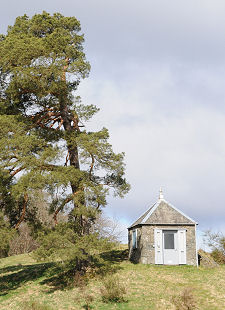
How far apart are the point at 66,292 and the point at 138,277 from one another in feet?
13.8

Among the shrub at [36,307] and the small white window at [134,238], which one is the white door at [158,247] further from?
the shrub at [36,307]

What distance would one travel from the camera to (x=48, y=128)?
21.7m

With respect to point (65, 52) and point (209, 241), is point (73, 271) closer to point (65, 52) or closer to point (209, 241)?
point (209, 241)

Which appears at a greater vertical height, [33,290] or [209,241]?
[209,241]

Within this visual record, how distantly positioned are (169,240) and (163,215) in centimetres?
182

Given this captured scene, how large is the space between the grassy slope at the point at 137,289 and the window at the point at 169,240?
60.8 inches

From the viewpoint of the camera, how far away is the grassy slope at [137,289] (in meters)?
16.6

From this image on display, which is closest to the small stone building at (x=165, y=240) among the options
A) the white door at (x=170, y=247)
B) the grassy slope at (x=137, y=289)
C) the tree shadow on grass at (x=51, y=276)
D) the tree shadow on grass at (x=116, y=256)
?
the white door at (x=170, y=247)

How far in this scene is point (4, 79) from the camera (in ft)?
69.0

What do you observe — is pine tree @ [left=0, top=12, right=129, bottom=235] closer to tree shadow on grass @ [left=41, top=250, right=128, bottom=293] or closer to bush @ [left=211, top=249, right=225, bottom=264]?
tree shadow on grass @ [left=41, top=250, right=128, bottom=293]

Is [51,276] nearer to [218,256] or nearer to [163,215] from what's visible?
[163,215]

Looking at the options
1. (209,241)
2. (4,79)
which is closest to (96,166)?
(4,79)

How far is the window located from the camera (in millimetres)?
24420

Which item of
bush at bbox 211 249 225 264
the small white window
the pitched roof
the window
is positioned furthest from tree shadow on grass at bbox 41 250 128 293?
bush at bbox 211 249 225 264
